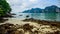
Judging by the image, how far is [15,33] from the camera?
11062 millimetres

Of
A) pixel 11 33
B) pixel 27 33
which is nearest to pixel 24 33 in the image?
pixel 27 33

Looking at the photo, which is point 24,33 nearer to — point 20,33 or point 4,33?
point 20,33

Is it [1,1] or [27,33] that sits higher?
[1,1]

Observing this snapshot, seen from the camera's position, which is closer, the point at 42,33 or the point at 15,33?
the point at 15,33

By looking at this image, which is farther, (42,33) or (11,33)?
(42,33)

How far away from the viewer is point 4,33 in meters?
11.1

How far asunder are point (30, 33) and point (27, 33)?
33cm

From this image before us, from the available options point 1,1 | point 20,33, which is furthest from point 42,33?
point 1,1

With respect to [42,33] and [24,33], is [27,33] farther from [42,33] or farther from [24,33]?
[42,33]

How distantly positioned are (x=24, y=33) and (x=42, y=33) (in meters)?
1.49

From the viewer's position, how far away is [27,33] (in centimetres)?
1162

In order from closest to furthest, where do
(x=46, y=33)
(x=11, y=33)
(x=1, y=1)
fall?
(x=11, y=33), (x=46, y=33), (x=1, y=1)

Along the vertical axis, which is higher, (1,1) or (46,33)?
(1,1)

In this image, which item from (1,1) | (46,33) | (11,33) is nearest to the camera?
(11,33)
